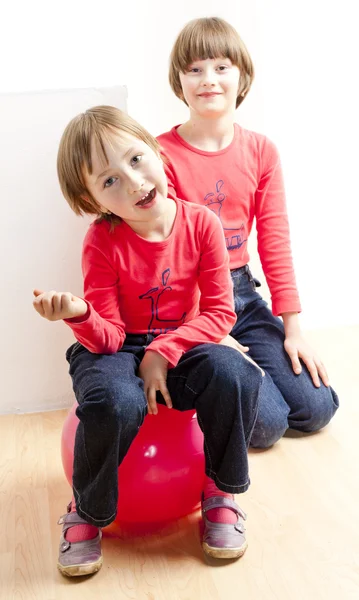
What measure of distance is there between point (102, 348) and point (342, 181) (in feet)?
3.85

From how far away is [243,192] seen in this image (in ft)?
5.68

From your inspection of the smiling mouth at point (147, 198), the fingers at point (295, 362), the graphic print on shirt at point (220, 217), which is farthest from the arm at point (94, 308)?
the fingers at point (295, 362)

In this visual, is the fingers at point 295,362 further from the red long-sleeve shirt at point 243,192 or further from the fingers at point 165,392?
the fingers at point 165,392

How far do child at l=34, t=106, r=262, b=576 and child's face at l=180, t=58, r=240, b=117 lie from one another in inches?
11.7

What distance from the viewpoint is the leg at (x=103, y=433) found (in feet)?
3.95

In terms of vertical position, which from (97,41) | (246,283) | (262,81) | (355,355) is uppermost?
(97,41)

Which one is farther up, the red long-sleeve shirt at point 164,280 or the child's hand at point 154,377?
the red long-sleeve shirt at point 164,280

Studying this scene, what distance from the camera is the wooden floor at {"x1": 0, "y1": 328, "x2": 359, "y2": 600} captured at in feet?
Result: 3.99

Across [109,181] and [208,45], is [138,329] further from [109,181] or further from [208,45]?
[208,45]

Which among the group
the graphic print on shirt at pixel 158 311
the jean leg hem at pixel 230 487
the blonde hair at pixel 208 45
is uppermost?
the blonde hair at pixel 208 45

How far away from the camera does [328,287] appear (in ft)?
7.62

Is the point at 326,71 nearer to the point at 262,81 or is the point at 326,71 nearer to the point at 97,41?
the point at 262,81

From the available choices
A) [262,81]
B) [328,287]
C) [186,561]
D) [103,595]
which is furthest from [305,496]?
[262,81]

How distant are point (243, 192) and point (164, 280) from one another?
0.43m
